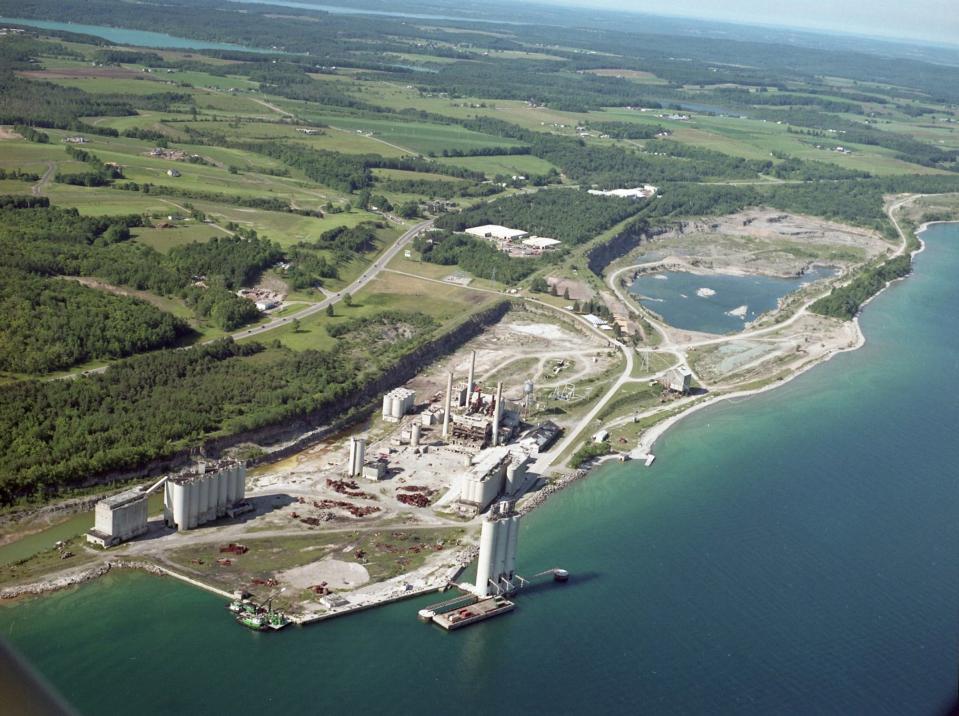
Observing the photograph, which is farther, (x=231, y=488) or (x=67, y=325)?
(x=67, y=325)

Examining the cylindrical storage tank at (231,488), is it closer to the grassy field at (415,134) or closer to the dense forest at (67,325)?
the dense forest at (67,325)

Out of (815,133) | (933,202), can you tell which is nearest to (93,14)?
(815,133)

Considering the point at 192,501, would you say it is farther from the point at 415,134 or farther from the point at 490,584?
the point at 415,134

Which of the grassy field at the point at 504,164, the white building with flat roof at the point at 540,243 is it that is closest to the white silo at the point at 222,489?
the white building with flat roof at the point at 540,243

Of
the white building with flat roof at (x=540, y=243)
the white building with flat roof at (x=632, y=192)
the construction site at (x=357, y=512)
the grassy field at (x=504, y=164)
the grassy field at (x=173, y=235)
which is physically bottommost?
the construction site at (x=357, y=512)

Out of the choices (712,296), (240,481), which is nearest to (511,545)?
(240,481)
